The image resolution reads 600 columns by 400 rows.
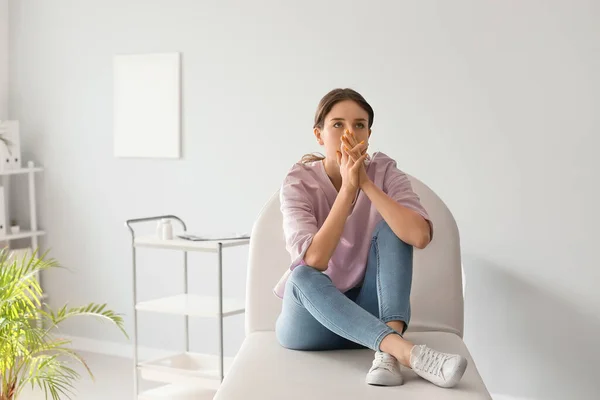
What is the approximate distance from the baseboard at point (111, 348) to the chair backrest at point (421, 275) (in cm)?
174

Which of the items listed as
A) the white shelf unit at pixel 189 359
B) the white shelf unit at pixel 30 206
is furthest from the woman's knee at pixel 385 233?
the white shelf unit at pixel 30 206

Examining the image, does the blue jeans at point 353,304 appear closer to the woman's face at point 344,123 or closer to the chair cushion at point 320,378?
the chair cushion at point 320,378

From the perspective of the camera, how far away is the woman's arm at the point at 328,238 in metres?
2.24

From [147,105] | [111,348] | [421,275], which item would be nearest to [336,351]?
[421,275]

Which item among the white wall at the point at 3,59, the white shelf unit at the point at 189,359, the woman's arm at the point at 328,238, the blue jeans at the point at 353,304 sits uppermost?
the white wall at the point at 3,59

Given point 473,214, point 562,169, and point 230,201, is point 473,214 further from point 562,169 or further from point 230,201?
point 230,201

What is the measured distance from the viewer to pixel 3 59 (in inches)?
182

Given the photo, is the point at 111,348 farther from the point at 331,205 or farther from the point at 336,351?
the point at 336,351

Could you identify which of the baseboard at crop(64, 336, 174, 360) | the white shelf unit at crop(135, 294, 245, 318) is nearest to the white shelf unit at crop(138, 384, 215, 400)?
the white shelf unit at crop(135, 294, 245, 318)

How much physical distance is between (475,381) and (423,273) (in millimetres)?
609

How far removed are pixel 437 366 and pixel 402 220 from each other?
0.42m

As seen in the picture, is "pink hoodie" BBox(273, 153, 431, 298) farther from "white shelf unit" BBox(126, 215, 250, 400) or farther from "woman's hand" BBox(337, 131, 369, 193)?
"white shelf unit" BBox(126, 215, 250, 400)

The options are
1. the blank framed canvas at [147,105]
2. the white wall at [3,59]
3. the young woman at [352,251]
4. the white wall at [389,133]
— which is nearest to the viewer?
the young woman at [352,251]

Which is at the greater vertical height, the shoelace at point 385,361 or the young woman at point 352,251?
the young woman at point 352,251
